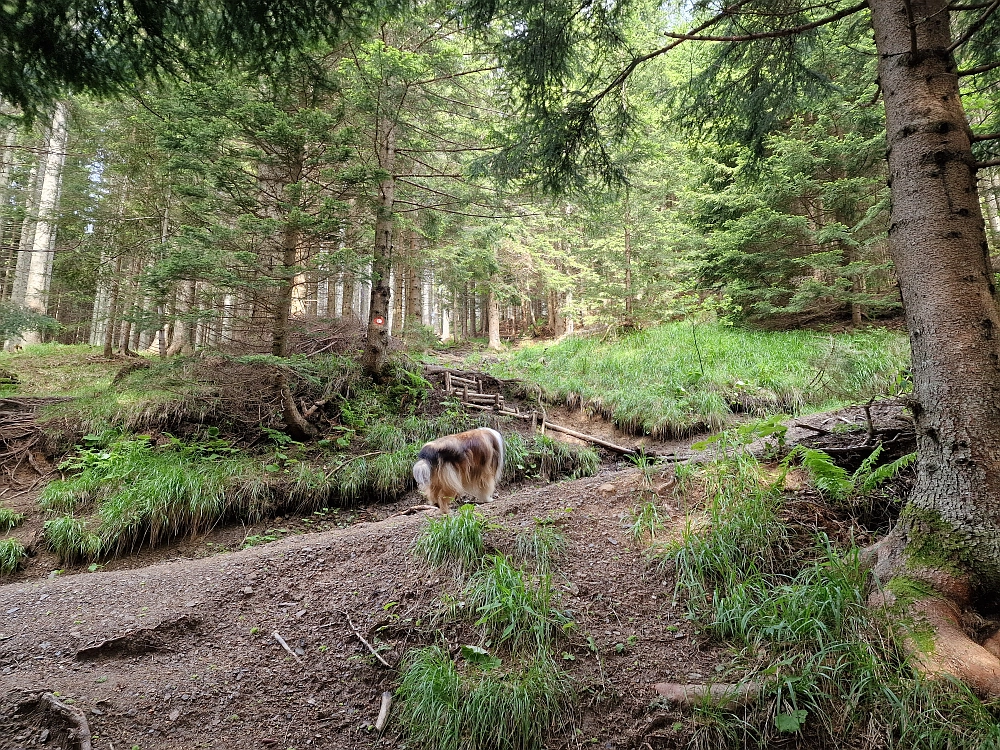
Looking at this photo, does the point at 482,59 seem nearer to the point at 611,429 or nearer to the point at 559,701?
the point at 611,429

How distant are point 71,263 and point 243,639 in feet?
42.5

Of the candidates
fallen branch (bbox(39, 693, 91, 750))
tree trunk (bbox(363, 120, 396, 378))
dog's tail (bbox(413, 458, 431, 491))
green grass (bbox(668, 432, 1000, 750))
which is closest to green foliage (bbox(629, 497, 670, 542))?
green grass (bbox(668, 432, 1000, 750))

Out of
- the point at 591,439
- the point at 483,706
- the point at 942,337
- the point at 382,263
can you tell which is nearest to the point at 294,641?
the point at 483,706

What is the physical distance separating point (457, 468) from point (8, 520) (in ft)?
17.1

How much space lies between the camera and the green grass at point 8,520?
16.2ft

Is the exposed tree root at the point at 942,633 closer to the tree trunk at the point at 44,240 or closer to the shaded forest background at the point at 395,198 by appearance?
the shaded forest background at the point at 395,198

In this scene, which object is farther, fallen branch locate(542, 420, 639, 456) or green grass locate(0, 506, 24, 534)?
fallen branch locate(542, 420, 639, 456)

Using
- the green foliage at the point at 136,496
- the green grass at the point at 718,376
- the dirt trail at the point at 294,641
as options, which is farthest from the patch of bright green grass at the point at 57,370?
the green grass at the point at 718,376

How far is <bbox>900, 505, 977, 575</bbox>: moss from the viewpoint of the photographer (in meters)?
2.18

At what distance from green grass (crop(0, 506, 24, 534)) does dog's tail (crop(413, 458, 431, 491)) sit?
4638 mm

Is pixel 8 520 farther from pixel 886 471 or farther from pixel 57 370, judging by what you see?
pixel 886 471

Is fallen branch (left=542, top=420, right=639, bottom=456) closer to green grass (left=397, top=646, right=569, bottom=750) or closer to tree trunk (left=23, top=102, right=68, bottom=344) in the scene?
green grass (left=397, top=646, right=569, bottom=750)

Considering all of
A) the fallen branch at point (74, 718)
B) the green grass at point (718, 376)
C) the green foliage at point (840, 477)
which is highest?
the green grass at point (718, 376)

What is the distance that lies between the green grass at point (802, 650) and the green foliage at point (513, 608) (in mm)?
921
